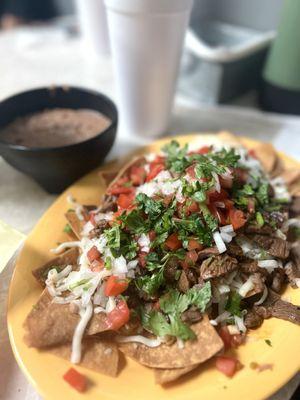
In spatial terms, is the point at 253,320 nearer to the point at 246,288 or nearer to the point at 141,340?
the point at 246,288

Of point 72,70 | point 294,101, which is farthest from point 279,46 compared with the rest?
point 72,70

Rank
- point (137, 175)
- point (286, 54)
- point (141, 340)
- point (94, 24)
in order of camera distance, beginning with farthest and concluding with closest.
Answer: point (94, 24) < point (286, 54) < point (137, 175) < point (141, 340)

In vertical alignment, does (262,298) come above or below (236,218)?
below

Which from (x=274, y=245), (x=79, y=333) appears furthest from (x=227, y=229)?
(x=79, y=333)

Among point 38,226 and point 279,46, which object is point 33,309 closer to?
point 38,226

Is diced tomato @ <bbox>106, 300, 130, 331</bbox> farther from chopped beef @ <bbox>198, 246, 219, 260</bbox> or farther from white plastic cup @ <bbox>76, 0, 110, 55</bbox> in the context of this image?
white plastic cup @ <bbox>76, 0, 110, 55</bbox>

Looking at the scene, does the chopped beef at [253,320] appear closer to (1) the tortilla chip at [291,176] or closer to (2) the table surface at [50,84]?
Answer: (2) the table surface at [50,84]
